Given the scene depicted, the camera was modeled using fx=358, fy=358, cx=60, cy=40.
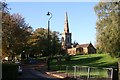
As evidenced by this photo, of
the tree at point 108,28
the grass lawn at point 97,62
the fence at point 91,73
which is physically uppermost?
the tree at point 108,28

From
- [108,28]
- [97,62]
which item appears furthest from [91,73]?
[97,62]

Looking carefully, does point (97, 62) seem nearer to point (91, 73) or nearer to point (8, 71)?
point (91, 73)

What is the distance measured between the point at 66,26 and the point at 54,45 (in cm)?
8578

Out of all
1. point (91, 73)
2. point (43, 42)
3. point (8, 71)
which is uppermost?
point (43, 42)

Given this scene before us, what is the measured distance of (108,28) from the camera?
163 ft

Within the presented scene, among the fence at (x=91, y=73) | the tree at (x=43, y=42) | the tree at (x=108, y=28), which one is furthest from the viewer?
the tree at (x=43, y=42)

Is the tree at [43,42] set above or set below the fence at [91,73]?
above

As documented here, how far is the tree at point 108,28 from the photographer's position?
48.6 metres

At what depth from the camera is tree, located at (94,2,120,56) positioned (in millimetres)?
48562

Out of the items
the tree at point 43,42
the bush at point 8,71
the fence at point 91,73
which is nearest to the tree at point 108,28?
the fence at point 91,73

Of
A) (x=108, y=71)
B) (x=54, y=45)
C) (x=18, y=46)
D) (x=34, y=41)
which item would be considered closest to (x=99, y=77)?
(x=108, y=71)

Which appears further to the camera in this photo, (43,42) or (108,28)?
(43,42)

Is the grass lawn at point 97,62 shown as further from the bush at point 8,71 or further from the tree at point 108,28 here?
the bush at point 8,71

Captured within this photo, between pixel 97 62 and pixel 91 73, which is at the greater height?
pixel 97 62
